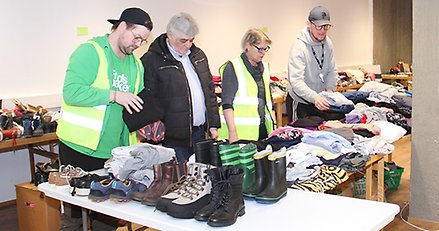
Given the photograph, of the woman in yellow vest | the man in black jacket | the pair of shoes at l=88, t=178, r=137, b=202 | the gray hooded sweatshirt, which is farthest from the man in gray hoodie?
the pair of shoes at l=88, t=178, r=137, b=202

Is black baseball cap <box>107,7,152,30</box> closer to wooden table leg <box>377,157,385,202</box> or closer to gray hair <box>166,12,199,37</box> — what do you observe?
gray hair <box>166,12,199,37</box>

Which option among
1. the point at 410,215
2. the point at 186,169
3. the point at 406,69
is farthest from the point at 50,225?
the point at 406,69

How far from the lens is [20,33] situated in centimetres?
494

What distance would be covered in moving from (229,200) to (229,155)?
0.96 ft

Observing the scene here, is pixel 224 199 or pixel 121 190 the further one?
pixel 121 190

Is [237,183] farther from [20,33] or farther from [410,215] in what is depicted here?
[20,33]

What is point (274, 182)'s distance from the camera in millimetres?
2066

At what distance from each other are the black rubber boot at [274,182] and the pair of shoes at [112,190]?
531 mm

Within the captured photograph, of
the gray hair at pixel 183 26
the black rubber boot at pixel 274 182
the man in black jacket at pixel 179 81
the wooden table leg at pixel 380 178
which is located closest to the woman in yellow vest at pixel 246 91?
the man in black jacket at pixel 179 81

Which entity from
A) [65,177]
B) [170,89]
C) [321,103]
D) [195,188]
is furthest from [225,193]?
[321,103]

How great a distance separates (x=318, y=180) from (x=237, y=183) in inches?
33.7

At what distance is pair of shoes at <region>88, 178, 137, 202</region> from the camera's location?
2.13m

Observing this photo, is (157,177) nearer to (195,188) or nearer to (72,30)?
(195,188)

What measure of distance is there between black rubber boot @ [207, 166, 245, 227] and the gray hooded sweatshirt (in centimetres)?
217
